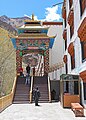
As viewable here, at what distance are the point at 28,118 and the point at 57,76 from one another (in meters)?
20.6

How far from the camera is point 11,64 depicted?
2030 inches

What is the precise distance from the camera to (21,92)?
23547mm

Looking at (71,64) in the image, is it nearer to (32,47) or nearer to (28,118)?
(32,47)

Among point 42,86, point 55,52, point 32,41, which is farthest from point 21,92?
point 55,52

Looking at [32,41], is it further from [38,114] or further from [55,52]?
[38,114]

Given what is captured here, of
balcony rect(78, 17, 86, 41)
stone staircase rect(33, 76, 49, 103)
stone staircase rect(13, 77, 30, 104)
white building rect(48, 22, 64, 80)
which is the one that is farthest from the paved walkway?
white building rect(48, 22, 64, 80)

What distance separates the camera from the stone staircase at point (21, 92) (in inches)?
860

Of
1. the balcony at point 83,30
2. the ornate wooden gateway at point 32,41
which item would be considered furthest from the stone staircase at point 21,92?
the balcony at point 83,30

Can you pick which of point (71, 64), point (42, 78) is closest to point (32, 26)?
point (42, 78)

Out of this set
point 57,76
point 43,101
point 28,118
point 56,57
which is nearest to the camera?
point 28,118

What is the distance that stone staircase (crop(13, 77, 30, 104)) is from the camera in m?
21.8

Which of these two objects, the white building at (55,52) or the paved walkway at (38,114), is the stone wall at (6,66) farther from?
the paved walkway at (38,114)

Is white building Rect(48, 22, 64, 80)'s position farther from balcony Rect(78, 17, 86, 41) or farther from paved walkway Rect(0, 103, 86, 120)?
paved walkway Rect(0, 103, 86, 120)

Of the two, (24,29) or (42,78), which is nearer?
(42,78)
